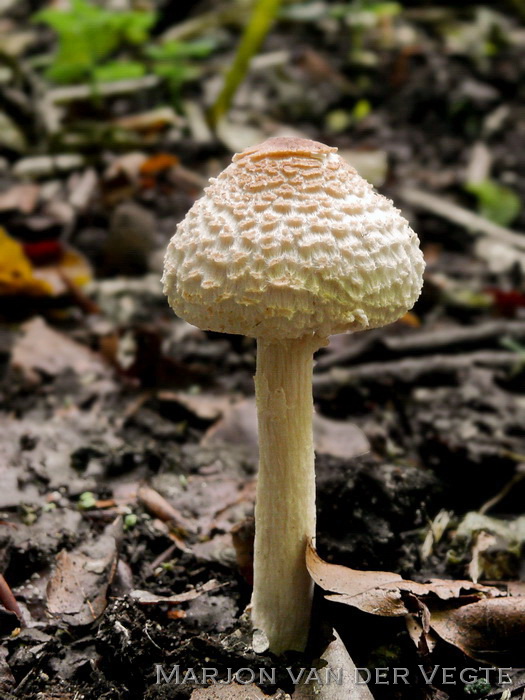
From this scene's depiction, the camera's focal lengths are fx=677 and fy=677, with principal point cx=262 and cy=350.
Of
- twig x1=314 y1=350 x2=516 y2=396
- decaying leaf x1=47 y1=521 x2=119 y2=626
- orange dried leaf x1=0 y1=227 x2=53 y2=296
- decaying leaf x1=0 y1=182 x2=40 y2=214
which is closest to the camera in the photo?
decaying leaf x1=47 y1=521 x2=119 y2=626

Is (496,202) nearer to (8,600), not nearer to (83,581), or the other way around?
(83,581)

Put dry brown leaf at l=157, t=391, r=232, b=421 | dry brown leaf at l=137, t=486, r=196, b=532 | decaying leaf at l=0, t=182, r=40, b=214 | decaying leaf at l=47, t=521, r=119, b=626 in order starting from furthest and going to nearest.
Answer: decaying leaf at l=0, t=182, r=40, b=214 → dry brown leaf at l=157, t=391, r=232, b=421 → dry brown leaf at l=137, t=486, r=196, b=532 → decaying leaf at l=47, t=521, r=119, b=626

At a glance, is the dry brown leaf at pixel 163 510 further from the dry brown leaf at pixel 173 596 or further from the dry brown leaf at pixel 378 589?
the dry brown leaf at pixel 378 589

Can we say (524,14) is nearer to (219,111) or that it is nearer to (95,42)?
(219,111)

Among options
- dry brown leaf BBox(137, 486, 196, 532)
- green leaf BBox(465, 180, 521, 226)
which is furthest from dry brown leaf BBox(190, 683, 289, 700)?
green leaf BBox(465, 180, 521, 226)

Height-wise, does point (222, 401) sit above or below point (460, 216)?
above

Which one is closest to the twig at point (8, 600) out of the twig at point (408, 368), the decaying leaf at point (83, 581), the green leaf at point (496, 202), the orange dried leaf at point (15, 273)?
the decaying leaf at point (83, 581)

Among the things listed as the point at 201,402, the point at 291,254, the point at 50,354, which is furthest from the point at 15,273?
the point at 291,254

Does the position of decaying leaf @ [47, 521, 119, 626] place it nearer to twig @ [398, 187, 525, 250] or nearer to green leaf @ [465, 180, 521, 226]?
twig @ [398, 187, 525, 250]
